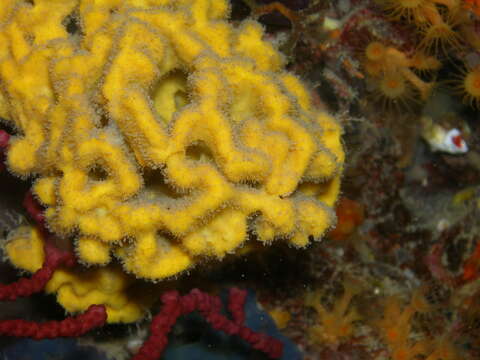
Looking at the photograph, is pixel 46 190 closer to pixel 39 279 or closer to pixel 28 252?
pixel 39 279

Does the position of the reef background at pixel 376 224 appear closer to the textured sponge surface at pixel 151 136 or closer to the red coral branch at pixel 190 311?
the red coral branch at pixel 190 311

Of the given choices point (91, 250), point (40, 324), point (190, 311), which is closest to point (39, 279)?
point (40, 324)

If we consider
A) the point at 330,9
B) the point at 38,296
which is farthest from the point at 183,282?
the point at 330,9

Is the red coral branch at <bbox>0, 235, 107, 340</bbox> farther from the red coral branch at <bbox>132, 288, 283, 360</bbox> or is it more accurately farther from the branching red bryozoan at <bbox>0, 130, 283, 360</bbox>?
the red coral branch at <bbox>132, 288, 283, 360</bbox>

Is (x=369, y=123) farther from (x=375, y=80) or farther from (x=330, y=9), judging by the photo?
(x=330, y=9)

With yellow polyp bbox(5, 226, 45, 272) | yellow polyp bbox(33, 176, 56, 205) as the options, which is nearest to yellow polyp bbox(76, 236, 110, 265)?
yellow polyp bbox(33, 176, 56, 205)

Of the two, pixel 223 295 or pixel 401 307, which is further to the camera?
pixel 401 307

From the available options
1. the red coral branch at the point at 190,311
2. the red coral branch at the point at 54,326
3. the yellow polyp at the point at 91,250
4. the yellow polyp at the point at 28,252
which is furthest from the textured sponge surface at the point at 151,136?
the yellow polyp at the point at 28,252

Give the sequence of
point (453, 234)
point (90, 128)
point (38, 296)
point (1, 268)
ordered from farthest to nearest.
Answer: point (453, 234) → point (38, 296) → point (1, 268) → point (90, 128)
